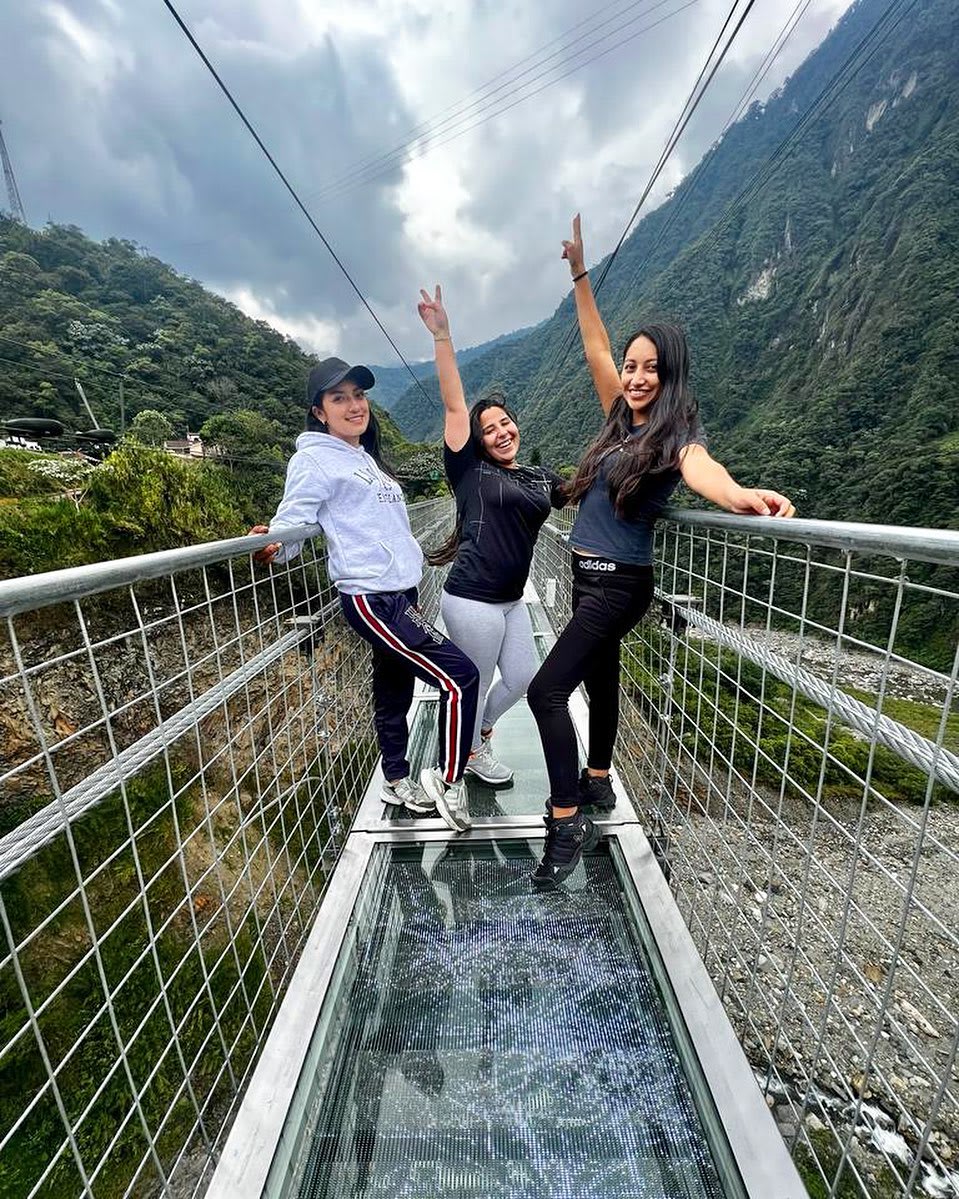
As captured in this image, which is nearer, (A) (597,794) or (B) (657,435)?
(B) (657,435)

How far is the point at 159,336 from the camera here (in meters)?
36.2

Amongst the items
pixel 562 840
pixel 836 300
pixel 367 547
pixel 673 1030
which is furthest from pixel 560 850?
pixel 836 300

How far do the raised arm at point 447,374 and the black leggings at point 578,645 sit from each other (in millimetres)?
524

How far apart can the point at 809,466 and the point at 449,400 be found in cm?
3710

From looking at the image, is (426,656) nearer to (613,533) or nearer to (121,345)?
(613,533)

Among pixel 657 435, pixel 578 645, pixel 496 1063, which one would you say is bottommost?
pixel 496 1063

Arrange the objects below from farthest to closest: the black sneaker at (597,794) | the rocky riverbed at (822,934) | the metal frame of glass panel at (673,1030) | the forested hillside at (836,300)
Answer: the forested hillside at (836,300) → the black sneaker at (597,794) → the metal frame of glass panel at (673,1030) → the rocky riverbed at (822,934)

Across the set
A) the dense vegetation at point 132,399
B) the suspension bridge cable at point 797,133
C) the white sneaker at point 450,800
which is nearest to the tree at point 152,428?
the dense vegetation at point 132,399

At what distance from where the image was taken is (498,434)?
1.76 meters

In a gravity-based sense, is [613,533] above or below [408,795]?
above

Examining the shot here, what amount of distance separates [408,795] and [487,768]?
12.8 inches

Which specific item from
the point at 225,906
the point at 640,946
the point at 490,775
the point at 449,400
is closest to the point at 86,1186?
the point at 225,906

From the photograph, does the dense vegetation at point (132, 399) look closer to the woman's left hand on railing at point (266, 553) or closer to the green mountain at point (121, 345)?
the green mountain at point (121, 345)

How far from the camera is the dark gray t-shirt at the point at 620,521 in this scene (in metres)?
1.49
